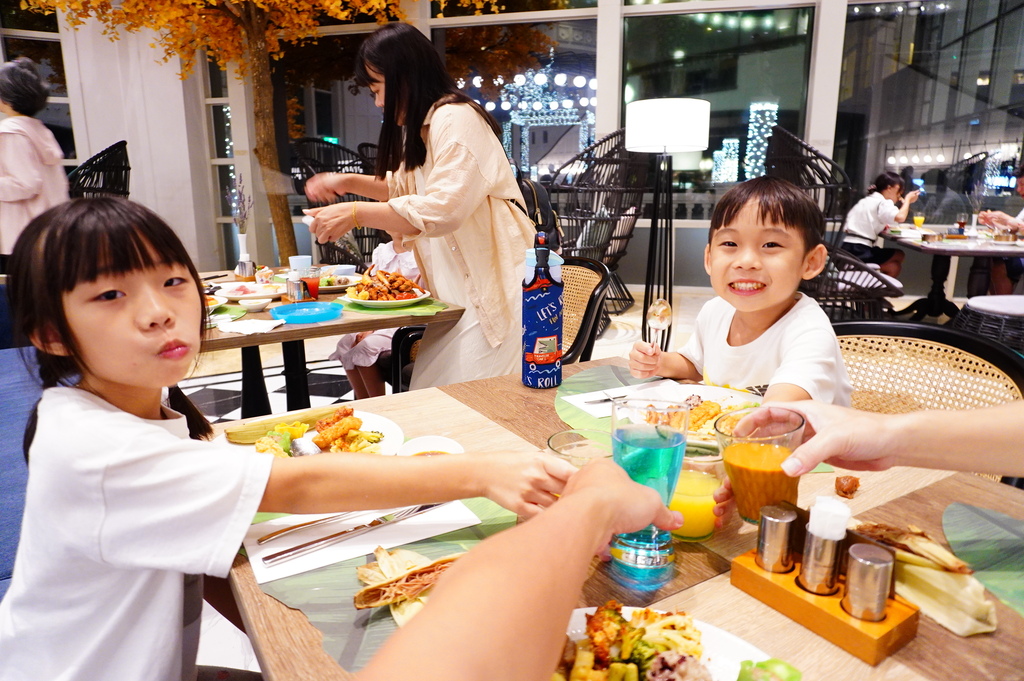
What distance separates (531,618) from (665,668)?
18cm

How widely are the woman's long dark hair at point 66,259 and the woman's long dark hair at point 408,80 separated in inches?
53.1

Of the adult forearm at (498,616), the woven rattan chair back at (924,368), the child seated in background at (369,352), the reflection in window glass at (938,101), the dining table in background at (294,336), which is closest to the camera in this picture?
the adult forearm at (498,616)

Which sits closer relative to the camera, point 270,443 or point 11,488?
point 270,443

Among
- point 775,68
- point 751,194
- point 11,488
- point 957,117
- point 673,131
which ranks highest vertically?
point 775,68

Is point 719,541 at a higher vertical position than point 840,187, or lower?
lower

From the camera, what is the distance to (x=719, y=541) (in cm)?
79

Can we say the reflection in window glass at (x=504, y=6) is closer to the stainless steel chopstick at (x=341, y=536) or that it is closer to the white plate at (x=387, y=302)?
the white plate at (x=387, y=302)

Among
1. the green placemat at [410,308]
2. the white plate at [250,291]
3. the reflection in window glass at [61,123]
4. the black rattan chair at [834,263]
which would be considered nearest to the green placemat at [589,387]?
the green placemat at [410,308]

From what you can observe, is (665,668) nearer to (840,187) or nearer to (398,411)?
(398,411)

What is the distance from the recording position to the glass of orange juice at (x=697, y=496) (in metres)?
0.78

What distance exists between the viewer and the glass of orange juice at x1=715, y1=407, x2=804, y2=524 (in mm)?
741

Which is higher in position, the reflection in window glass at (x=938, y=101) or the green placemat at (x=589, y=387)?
the reflection in window glass at (x=938, y=101)

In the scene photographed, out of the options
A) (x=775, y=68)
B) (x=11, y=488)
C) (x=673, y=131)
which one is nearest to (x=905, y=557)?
(x=11, y=488)

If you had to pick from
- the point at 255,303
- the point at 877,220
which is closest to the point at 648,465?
the point at 255,303
